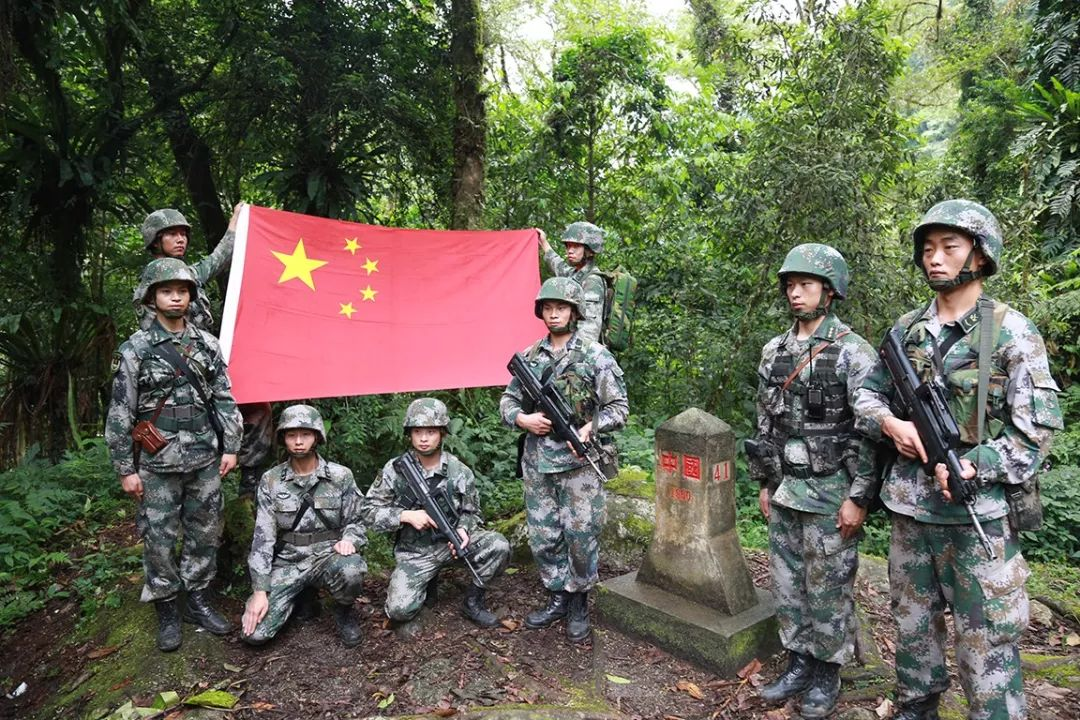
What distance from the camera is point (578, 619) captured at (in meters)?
4.48

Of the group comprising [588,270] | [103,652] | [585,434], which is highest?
[588,270]

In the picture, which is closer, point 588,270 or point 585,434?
point 585,434

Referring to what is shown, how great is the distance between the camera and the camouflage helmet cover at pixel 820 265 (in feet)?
11.3

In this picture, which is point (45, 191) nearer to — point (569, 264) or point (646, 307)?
point (569, 264)

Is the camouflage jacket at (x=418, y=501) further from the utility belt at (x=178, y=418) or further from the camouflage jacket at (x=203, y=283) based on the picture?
the camouflage jacket at (x=203, y=283)

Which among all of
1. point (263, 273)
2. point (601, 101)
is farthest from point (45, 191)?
point (601, 101)

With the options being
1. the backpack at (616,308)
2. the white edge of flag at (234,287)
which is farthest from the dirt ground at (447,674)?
the backpack at (616,308)

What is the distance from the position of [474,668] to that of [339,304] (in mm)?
2975

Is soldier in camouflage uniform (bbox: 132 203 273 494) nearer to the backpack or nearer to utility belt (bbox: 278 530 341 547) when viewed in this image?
utility belt (bbox: 278 530 341 547)

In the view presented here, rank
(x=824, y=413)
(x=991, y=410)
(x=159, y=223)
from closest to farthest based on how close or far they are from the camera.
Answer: (x=991, y=410) < (x=824, y=413) < (x=159, y=223)

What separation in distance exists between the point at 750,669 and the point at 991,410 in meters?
2.05

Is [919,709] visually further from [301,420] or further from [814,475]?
[301,420]

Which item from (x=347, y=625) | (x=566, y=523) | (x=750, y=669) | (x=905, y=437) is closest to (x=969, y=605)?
(x=905, y=437)

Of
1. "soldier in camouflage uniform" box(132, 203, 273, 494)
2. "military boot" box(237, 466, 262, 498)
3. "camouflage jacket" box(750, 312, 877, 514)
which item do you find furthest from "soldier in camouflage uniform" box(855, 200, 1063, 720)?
"military boot" box(237, 466, 262, 498)
